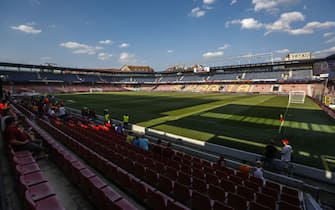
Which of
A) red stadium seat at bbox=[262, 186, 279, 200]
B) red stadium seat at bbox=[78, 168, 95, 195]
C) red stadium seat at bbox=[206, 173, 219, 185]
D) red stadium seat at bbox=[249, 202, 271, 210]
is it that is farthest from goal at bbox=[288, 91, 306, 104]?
red stadium seat at bbox=[78, 168, 95, 195]

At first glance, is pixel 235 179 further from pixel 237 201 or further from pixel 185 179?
pixel 185 179

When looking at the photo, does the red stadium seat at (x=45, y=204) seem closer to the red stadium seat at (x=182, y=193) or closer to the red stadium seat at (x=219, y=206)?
the red stadium seat at (x=182, y=193)

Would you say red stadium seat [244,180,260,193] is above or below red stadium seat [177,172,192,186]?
below

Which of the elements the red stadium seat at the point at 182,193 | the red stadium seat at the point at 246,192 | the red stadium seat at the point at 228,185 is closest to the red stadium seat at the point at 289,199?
the red stadium seat at the point at 246,192

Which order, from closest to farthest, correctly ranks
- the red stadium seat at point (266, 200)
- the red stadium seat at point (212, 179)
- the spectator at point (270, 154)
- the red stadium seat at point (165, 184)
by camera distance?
the red stadium seat at point (266, 200)
the red stadium seat at point (165, 184)
the red stadium seat at point (212, 179)
the spectator at point (270, 154)

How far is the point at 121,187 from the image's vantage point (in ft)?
15.4

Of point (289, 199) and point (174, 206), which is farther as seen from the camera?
point (289, 199)

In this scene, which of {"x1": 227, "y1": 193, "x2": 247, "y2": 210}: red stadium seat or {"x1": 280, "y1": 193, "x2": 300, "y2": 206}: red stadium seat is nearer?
{"x1": 227, "y1": 193, "x2": 247, "y2": 210}: red stadium seat

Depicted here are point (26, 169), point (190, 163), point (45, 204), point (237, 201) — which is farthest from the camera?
point (190, 163)

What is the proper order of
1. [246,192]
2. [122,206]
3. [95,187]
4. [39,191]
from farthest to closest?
[246,192] < [95,187] < [39,191] < [122,206]

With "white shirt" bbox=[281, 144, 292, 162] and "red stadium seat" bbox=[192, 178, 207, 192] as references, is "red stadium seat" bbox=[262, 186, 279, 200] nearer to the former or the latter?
"red stadium seat" bbox=[192, 178, 207, 192]

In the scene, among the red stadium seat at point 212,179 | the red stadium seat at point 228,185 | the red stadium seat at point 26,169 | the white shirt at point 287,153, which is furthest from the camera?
the white shirt at point 287,153

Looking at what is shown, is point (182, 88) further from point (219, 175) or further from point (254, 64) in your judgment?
point (219, 175)

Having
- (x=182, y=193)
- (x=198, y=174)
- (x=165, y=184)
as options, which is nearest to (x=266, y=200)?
(x=198, y=174)
